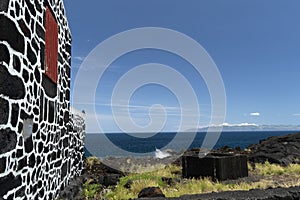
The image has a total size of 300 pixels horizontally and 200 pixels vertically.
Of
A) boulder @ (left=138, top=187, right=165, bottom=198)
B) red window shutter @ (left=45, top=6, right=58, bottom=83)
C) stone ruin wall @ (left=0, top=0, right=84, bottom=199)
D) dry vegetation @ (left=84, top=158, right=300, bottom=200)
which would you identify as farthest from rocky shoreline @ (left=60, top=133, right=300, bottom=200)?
red window shutter @ (left=45, top=6, right=58, bottom=83)

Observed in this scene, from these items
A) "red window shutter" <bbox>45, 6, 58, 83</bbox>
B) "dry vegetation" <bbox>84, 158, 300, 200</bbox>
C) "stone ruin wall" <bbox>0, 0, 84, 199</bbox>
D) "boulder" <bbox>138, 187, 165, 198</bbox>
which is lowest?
"dry vegetation" <bbox>84, 158, 300, 200</bbox>

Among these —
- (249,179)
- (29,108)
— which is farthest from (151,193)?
(249,179)

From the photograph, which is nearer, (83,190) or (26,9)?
(26,9)

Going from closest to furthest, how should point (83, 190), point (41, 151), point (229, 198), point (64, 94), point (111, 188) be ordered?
1. point (41, 151)
2. point (229, 198)
3. point (64, 94)
4. point (83, 190)
5. point (111, 188)

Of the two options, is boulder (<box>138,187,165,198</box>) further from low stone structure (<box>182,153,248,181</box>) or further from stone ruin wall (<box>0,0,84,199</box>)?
low stone structure (<box>182,153,248,181</box>)

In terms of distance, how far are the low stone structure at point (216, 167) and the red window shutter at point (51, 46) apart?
23.2 feet

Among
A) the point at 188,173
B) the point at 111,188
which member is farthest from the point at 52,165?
the point at 188,173

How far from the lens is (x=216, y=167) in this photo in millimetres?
11312

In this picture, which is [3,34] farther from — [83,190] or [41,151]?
[83,190]

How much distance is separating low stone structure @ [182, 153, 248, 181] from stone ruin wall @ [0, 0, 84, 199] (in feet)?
19.2

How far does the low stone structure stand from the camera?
1127cm

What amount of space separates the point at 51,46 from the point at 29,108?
6.74ft

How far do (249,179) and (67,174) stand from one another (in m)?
6.96

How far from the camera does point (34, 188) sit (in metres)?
4.79
